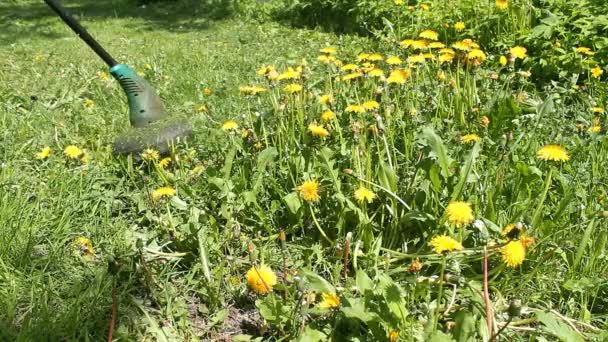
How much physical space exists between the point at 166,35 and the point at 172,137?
4235 mm

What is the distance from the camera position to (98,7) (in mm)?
8523

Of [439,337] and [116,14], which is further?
[116,14]

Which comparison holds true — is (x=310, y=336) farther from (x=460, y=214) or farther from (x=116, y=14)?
(x=116, y=14)

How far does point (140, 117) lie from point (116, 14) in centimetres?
554

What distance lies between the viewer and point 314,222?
6.73 ft

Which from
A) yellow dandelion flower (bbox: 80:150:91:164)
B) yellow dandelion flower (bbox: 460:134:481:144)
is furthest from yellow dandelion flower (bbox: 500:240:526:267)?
yellow dandelion flower (bbox: 80:150:91:164)

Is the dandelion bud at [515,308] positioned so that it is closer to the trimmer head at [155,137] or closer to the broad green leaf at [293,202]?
the broad green leaf at [293,202]

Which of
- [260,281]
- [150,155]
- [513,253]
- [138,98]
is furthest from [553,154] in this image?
[138,98]

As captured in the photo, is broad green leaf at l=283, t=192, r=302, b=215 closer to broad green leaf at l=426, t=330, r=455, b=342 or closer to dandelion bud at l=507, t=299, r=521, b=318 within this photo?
broad green leaf at l=426, t=330, r=455, b=342

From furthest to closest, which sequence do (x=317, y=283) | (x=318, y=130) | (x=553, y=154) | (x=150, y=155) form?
(x=150, y=155), (x=318, y=130), (x=553, y=154), (x=317, y=283)

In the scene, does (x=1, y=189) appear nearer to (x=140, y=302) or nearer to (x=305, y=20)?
(x=140, y=302)

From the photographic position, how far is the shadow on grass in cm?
689

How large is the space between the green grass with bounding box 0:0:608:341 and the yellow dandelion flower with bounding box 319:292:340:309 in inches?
1.0

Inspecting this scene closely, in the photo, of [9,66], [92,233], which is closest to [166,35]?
[9,66]
